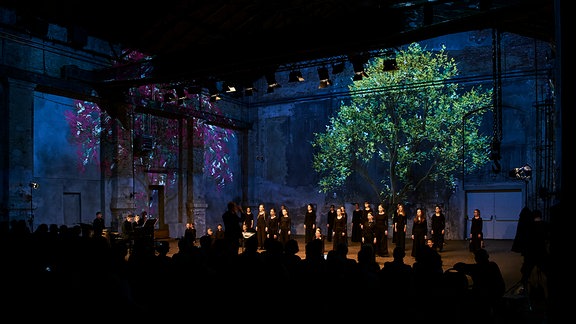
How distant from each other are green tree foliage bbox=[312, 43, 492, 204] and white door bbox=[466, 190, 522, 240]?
4.17 ft

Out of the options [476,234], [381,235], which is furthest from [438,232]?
[381,235]

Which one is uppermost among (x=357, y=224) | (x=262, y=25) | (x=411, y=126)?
(x=262, y=25)

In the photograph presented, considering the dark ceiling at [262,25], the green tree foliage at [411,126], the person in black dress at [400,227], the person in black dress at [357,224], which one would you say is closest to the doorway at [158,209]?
the dark ceiling at [262,25]

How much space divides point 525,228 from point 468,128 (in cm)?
1098

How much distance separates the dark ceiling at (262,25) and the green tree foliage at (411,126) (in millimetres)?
3593

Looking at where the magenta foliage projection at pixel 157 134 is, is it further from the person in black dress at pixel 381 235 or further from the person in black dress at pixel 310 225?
the person in black dress at pixel 381 235

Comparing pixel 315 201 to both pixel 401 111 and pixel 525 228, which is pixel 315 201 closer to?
pixel 401 111

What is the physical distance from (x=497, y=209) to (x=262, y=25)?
12255 millimetres

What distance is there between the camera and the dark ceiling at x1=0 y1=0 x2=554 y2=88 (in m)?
9.41

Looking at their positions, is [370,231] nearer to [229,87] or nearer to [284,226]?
[284,226]

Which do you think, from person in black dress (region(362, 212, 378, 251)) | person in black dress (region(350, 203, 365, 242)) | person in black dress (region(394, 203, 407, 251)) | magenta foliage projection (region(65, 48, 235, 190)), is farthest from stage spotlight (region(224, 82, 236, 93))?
person in black dress (region(350, 203, 365, 242))

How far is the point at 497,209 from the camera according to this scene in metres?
20.0

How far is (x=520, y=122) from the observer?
63.9 ft

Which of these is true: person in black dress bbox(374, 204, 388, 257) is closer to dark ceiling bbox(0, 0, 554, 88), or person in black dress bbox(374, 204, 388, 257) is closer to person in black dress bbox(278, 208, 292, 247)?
person in black dress bbox(278, 208, 292, 247)
